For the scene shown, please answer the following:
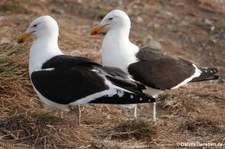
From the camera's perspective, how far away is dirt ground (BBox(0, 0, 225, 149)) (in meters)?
6.31

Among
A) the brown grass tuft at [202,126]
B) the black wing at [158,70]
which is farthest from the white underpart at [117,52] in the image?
the brown grass tuft at [202,126]

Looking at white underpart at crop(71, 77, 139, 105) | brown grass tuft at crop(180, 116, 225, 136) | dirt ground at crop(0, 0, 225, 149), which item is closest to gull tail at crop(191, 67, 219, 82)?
dirt ground at crop(0, 0, 225, 149)

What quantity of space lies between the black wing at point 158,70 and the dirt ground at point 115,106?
413mm

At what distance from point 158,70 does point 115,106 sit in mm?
774

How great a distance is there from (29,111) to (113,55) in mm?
1186

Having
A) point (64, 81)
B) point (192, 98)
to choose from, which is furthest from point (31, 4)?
point (64, 81)

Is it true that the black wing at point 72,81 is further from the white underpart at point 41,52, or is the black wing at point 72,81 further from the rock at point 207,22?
the rock at point 207,22

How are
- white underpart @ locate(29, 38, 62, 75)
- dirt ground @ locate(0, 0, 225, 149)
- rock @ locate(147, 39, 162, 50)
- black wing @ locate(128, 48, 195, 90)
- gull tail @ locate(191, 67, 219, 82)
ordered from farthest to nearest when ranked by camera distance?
rock @ locate(147, 39, 162, 50) → gull tail @ locate(191, 67, 219, 82) → black wing @ locate(128, 48, 195, 90) → white underpart @ locate(29, 38, 62, 75) → dirt ground @ locate(0, 0, 225, 149)

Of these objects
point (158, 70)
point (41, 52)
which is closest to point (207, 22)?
point (158, 70)

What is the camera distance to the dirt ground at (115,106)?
20.7 feet

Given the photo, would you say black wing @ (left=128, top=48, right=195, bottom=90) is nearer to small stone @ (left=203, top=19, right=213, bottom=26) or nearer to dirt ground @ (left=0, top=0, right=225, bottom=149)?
dirt ground @ (left=0, top=0, right=225, bottom=149)

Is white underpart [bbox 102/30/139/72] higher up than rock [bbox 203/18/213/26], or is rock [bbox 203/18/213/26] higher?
white underpart [bbox 102/30/139/72]

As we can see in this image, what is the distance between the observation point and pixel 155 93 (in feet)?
24.3

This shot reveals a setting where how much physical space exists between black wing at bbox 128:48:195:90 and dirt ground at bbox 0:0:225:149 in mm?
413
